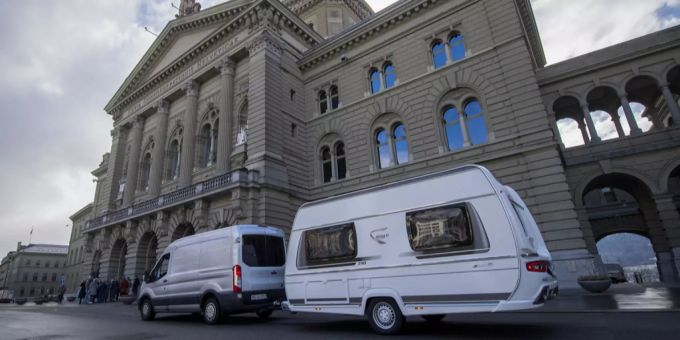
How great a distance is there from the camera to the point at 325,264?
26.8 feet

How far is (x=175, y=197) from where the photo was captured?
Answer: 2366 cm

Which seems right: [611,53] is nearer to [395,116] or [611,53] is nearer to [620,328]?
[395,116]

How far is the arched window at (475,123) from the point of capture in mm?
19016

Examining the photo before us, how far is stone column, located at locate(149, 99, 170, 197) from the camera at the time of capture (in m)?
29.4

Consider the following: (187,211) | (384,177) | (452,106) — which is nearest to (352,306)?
(384,177)

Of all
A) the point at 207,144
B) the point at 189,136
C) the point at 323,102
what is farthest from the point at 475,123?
the point at 189,136

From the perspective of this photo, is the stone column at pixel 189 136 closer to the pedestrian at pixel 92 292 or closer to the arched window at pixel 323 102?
the pedestrian at pixel 92 292

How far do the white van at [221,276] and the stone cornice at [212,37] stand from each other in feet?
64.5

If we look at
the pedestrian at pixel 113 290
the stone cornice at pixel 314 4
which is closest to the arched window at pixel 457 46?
the stone cornice at pixel 314 4

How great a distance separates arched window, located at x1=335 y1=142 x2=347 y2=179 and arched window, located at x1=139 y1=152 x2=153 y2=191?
65.0ft

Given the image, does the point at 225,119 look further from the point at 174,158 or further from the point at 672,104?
the point at 672,104

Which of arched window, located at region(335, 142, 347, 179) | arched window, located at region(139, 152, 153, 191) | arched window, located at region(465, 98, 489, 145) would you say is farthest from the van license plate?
arched window, located at region(139, 152, 153, 191)

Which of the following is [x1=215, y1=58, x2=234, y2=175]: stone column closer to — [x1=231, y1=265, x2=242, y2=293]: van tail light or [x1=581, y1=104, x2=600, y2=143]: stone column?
[x1=231, y1=265, x2=242, y2=293]: van tail light

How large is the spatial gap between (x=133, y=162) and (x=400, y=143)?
26684mm
